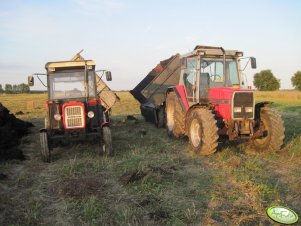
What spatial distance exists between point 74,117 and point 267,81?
336ft

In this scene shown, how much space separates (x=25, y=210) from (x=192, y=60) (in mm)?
5727

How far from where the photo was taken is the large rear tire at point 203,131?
7.36 m

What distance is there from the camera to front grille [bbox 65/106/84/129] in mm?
8039

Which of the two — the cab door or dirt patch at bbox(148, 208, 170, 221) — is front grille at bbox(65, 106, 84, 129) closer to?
the cab door

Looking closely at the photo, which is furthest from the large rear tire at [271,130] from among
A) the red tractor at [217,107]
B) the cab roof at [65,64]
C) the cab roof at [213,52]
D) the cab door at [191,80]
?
the cab roof at [65,64]

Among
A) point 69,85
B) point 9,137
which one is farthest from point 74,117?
point 9,137

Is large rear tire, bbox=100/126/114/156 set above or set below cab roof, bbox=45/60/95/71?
below

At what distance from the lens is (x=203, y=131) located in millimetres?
7457

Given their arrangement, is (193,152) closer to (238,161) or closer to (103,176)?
(238,161)

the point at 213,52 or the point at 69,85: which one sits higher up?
the point at 213,52

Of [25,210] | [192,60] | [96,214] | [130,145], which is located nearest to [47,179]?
[25,210]

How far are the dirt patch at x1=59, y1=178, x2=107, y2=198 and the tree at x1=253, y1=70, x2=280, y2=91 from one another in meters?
100

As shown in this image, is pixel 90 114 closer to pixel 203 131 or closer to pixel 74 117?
pixel 74 117

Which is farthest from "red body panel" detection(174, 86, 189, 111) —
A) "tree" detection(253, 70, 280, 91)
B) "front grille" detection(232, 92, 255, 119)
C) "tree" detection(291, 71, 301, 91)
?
"tree" detection(253, 70, 280, 91)
